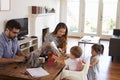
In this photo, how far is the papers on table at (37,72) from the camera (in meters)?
1.83

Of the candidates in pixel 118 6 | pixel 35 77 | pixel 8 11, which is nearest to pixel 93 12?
pixel 118 6

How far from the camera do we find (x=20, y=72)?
6.17ft

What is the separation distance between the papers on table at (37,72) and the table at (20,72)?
4cm

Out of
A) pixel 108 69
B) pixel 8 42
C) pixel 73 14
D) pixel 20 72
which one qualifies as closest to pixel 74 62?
pixel 20 72

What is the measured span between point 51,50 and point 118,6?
6309mm

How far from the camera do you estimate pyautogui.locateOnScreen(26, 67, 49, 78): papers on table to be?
1825 mm

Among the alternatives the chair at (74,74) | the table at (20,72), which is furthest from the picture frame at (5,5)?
the chair at (74,74)

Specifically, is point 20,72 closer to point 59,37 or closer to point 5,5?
point 59,37

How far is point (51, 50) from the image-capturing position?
2.47 meters

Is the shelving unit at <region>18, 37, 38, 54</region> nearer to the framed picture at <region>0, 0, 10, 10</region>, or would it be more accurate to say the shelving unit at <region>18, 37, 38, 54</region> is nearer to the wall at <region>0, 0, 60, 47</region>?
the wall at <region>0, 0, 60, 47</region>

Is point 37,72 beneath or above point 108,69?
above

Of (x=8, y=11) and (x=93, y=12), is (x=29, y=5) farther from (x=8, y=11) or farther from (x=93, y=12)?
(x=93, y=12)

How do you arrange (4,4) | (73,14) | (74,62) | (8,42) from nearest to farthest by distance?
(74,62)
(8,42)
(4,4)
(73,14)

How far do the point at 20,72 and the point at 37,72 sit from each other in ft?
0.58
